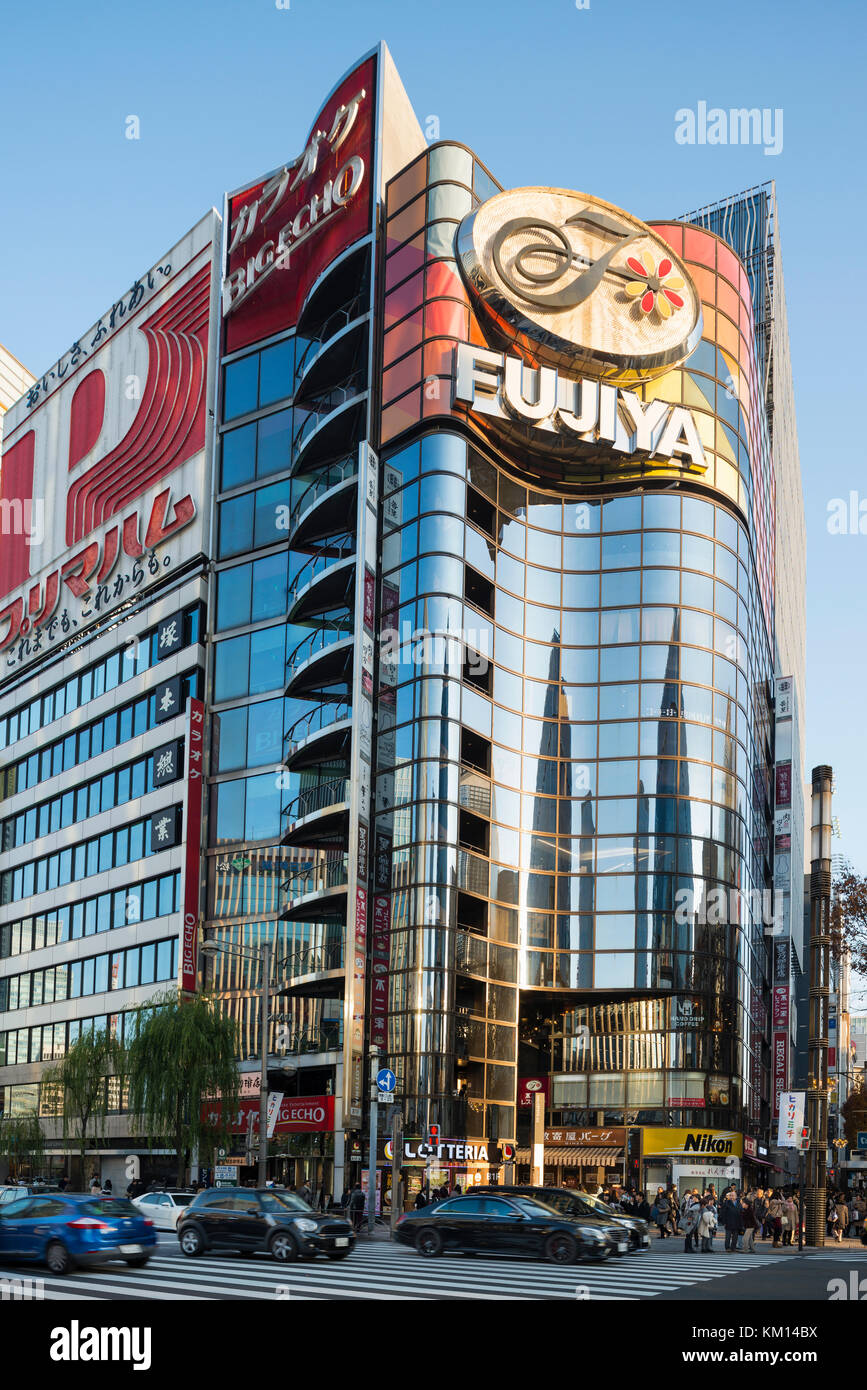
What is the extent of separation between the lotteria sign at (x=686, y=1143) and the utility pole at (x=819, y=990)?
1675 centimetres

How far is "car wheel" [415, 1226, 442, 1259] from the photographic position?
102ft

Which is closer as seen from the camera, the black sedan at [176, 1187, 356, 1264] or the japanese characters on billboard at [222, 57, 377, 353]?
the black sedan at [176, 1187, 356, 1264]

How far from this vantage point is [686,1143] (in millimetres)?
60125

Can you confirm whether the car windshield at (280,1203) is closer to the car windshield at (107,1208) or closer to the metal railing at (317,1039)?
the car windshield at (107,1208)

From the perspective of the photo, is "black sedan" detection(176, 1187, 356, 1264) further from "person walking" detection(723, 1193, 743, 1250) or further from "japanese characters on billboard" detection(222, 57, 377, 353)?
"japanese characters on billboard" detection(222, 57, 377, 353)

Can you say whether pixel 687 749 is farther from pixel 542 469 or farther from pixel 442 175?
pixel 442 175

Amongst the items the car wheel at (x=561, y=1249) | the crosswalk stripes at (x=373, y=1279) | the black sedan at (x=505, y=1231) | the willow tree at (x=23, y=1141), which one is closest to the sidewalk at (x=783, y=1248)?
the crosswalk stripes at (x=373, y=1279)

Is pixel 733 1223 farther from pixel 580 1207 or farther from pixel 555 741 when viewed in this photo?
pixel 555 741

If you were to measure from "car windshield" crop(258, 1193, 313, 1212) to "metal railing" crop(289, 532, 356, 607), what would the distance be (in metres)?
36.8

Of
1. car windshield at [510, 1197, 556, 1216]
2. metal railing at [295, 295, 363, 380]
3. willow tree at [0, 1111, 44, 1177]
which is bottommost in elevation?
willow tree at [0, 1111, 44, 1177]

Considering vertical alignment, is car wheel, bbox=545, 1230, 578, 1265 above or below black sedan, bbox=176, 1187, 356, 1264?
below

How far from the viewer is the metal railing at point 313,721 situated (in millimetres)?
62072

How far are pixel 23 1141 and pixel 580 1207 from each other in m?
45.6

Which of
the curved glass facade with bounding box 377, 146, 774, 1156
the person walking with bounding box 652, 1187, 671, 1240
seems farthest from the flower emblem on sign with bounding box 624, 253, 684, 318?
the person walking with bounding box 652, 1187, 671, 1240
